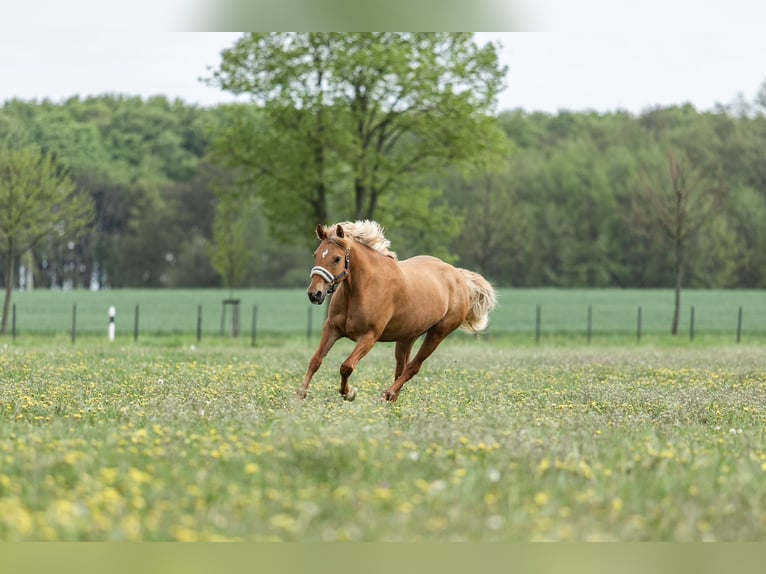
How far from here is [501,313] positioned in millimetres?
61156

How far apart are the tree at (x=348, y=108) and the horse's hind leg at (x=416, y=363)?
2287 centimetres

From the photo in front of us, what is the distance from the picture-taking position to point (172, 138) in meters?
102

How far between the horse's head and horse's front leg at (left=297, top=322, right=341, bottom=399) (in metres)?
0.71

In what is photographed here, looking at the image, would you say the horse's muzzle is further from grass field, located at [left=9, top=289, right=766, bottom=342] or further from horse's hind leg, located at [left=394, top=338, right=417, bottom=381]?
grass field, located at [left=9, top=289, right=766, bottom=342]

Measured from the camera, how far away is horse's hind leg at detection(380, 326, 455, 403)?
1334 centimetres

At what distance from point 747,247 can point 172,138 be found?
56.8 m

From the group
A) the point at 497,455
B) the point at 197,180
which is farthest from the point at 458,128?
the point at 197,180

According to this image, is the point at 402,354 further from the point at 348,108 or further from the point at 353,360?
the point at 348,108

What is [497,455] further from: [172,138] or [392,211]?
[172,138]

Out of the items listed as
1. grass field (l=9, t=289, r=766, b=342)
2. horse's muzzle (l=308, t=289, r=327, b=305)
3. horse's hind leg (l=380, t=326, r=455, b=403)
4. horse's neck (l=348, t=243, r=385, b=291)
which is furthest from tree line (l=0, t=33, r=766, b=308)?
horse's muzzle (l=308, t=289, r=327, b=305)

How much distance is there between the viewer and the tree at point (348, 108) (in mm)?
37094

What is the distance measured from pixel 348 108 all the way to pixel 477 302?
80.1ft

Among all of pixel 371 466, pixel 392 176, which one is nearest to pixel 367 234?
pixel 371 466

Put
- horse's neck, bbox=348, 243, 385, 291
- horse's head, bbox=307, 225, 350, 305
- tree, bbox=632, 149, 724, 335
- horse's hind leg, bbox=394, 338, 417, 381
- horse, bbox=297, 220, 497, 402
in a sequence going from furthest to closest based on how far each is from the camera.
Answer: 1. tree, bbox=632, 149, 724, 335
2. horse's hind leg, bbox=394, 338, 417, 381
3. horse's neck, bbox=348, 243, 385, 291
4. horse, bbox=297, 220, 497, 402
5. horse's head, bbox=307, 225, 350, 305
